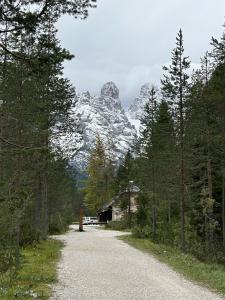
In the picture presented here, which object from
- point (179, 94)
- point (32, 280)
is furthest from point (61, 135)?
point (32, 280)

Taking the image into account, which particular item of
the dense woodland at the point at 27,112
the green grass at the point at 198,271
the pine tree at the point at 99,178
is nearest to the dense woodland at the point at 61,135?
the dense woodland at the point at 27,112

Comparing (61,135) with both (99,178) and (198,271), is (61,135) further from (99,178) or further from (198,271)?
(99,178)

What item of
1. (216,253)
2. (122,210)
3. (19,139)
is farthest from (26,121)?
(122,210)

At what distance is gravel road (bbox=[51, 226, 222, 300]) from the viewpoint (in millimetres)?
12547

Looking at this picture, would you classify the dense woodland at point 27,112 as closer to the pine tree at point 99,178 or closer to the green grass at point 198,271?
the green grass at point 198,271

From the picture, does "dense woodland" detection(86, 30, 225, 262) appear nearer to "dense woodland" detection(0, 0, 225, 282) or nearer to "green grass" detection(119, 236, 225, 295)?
"dense woodland" detection(0, 0, 225, 282)

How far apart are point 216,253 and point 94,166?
192ft

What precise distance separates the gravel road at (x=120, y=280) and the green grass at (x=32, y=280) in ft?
1.08

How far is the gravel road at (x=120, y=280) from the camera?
41.2 ft

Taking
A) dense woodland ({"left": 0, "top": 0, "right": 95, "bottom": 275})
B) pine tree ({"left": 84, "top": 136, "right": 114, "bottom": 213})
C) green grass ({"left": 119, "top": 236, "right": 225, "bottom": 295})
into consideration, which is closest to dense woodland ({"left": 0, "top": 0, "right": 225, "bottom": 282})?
dense woodland ({"left": 0, "top": 0, "right": 95, "bottom": 275})

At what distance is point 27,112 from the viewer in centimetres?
2094

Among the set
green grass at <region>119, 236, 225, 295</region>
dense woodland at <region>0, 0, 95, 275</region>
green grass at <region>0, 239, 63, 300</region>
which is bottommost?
green grass at <region>119, 236, 225, 295</region>

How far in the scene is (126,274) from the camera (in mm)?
16297

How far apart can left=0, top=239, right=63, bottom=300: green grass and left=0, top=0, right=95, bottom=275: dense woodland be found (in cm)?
116
